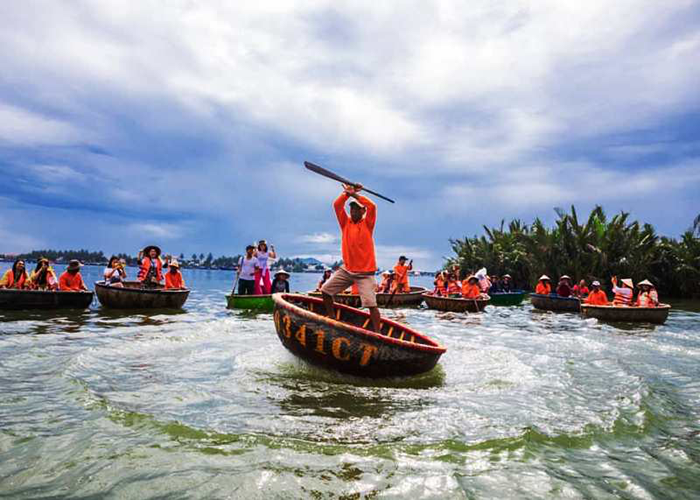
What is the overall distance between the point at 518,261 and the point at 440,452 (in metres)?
36.5

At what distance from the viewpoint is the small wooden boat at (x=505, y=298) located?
23.1 metres

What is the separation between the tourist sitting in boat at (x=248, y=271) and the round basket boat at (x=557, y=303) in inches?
498

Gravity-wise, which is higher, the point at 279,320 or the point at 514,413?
the point at 279,320

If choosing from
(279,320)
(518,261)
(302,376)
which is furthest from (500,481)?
(518,261)

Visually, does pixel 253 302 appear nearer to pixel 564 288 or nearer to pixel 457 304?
pixel 457 304

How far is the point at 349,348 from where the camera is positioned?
5973mm

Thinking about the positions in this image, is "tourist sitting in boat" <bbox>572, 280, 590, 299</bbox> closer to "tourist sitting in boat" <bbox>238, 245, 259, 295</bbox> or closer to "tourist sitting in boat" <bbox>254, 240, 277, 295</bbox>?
"tourist sitting in boat" <bbox>254, 240, 277, 295</bbox>

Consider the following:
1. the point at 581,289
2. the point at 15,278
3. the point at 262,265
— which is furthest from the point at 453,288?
the point at 15,278

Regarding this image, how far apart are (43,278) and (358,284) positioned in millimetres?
11767

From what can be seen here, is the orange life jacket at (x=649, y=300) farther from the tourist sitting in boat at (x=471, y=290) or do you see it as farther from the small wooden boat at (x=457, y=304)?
the tourist sitting in boat at (x=471, y=290)

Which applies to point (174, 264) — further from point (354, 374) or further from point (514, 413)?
point (514, 413)

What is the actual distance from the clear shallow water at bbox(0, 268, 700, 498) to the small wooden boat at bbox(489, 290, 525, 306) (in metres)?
14.5

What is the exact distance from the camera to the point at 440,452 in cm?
398

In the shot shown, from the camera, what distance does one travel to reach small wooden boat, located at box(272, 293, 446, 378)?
5957 millimetres
